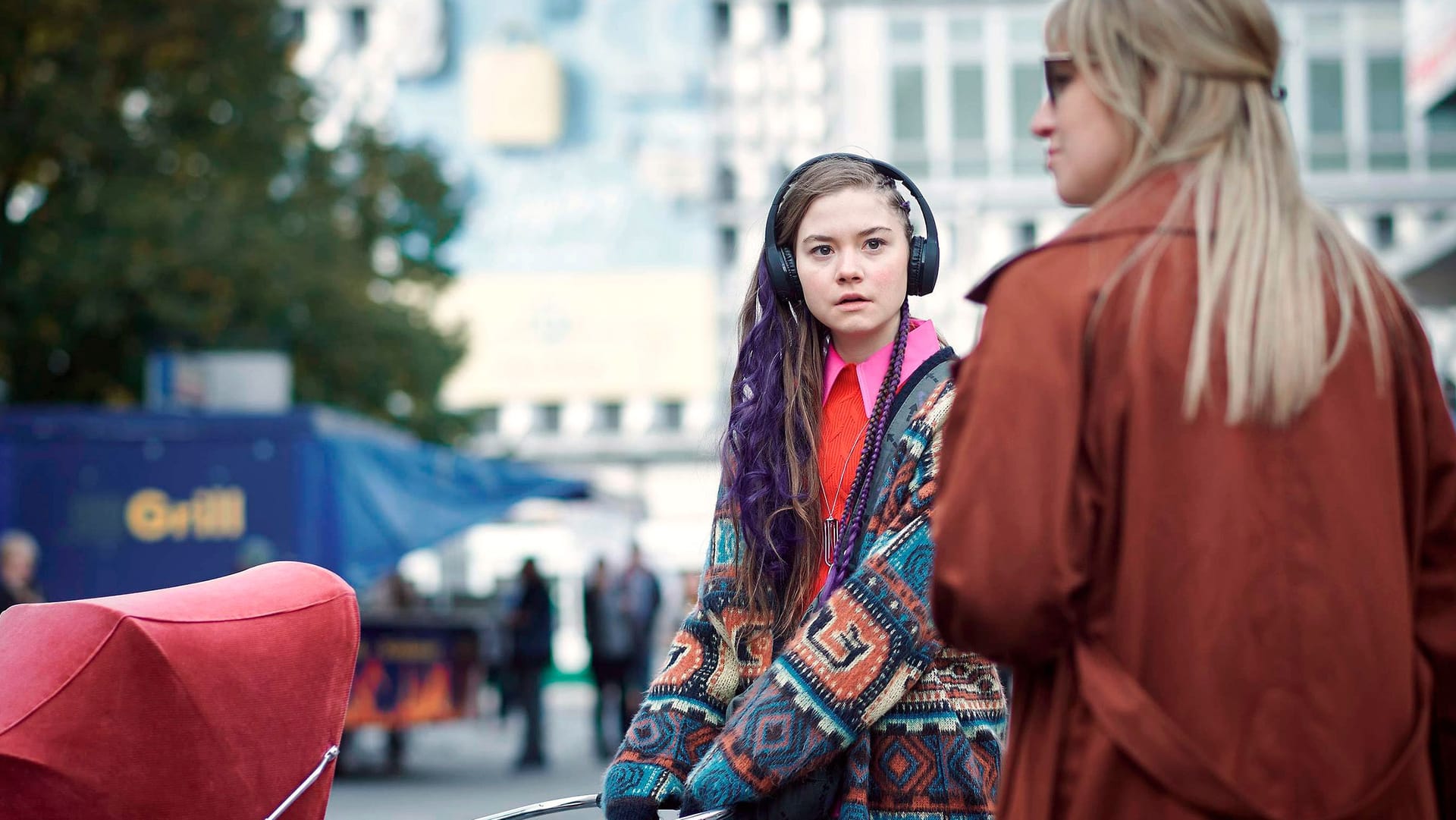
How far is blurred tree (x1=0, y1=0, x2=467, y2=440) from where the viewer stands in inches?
712

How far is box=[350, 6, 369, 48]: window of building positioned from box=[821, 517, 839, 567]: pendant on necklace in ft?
197

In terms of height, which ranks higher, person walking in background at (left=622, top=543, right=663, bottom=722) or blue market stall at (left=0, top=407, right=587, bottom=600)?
blue market stall at (left=0, top=407, right=587, bottom=600)

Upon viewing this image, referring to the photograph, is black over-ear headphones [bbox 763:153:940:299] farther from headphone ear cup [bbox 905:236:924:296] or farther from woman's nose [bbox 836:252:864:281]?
woman's nose [bbox 836:252:864:281]

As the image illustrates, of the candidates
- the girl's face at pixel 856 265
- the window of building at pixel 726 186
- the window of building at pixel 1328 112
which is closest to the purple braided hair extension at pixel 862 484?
the girl's face at pixel 856 265

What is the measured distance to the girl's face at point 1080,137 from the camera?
1.93 meters

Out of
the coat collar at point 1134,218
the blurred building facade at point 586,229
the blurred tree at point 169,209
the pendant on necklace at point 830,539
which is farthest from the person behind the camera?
the blurred building facade at point 586,229

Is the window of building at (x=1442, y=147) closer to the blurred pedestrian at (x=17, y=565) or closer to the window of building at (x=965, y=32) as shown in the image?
the window of building at (x=965, y=32)

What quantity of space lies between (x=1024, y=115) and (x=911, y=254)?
48.0m

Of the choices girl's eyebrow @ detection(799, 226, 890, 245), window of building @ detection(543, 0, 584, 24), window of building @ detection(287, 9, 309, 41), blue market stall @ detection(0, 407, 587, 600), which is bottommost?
blue market stall @ detection(0, 407, 587, 600)

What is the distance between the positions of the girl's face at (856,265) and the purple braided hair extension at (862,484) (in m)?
0.11

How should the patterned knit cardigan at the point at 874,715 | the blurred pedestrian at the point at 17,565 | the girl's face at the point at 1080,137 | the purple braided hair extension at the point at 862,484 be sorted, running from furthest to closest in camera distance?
the blurred pedestrian at the point at 17,565
the purple braided hair extension at the point at 862,484
the patterned knit cardigan at the point at 874,715
the girl's face at the point at 1080,137

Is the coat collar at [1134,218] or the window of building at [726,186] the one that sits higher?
the window of building at [726,186]

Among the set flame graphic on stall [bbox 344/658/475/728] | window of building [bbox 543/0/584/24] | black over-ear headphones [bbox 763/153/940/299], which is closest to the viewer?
black over-ear headphones [bbox 763/153/940/299]

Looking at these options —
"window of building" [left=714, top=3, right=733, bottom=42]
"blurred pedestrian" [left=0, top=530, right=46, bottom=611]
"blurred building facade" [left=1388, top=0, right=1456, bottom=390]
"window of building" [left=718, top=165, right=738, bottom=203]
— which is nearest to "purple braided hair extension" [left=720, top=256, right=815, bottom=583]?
"blurred pedestrian" [left=0, top=530, right=46, bottom=611]
